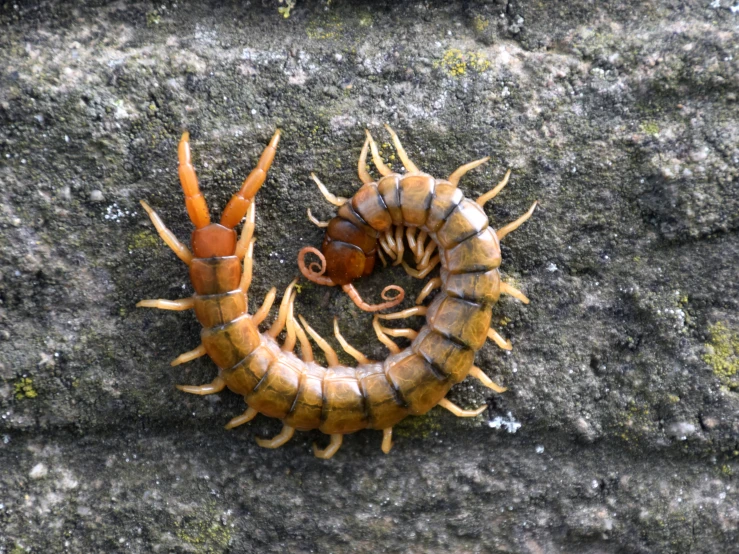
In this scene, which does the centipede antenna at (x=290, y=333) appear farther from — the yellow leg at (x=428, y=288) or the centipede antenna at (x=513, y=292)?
the centipede antenna at (x=513, y=292)

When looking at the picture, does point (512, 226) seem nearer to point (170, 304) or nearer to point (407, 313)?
point (407, 313)

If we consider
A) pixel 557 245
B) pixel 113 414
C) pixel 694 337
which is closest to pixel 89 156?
pixel 113 414

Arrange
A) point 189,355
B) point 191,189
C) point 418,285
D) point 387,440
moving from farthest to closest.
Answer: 1. point 418,285
2. point 387,440
3. point 189,355
4. point 191,189

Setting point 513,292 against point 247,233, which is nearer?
point 247,233

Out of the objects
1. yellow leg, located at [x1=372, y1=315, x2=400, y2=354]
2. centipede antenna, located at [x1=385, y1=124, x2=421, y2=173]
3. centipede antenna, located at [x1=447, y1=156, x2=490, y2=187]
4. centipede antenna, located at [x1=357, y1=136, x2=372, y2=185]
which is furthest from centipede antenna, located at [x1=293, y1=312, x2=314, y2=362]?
centipede antenna, located at [x1=447, y1=156, x2=490, y2=187]

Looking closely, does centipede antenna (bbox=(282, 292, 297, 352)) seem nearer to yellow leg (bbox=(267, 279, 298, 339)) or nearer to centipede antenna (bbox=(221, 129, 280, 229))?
yellow leg (bbox=(267, 279, 298, 339))

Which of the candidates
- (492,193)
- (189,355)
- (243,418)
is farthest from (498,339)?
(189,355)

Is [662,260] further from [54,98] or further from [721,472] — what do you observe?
[54,98]

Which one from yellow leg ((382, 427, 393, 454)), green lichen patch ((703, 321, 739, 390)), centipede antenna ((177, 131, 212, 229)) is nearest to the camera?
centipede antenna ((177, 131, 212, 229))
